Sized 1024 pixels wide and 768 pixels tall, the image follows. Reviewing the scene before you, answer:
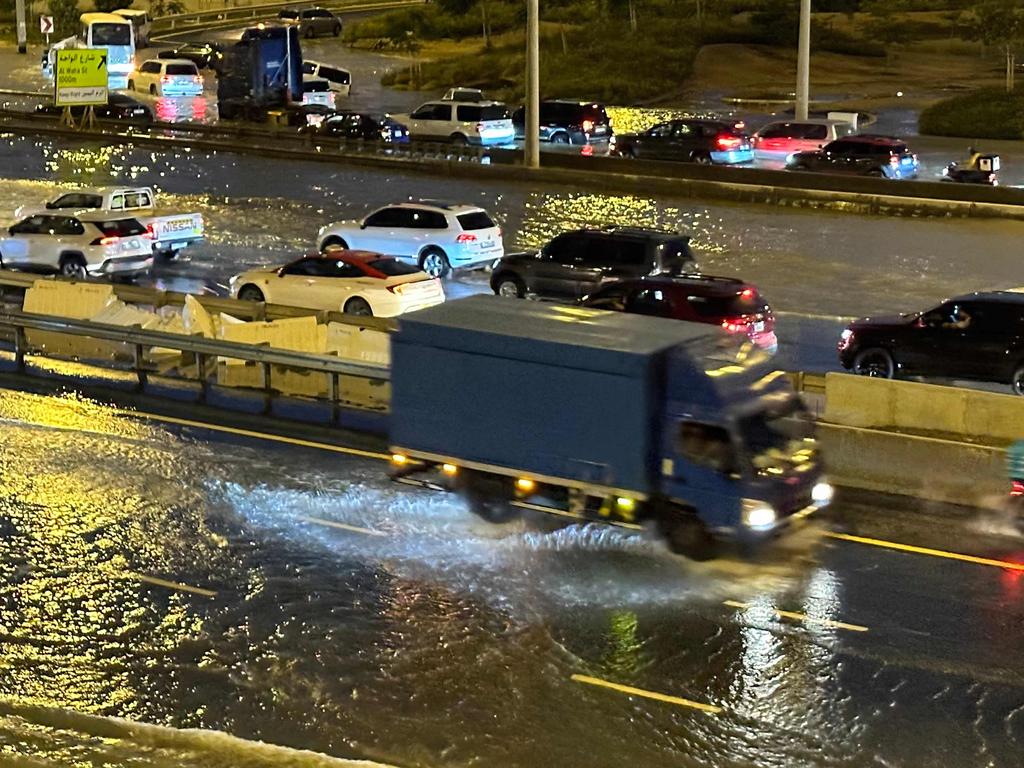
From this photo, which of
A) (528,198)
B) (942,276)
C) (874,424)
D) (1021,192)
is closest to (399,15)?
(528,198)

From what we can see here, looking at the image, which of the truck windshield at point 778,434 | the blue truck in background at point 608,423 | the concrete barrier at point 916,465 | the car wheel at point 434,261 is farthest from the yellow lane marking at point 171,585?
the car wheel at point 434,261

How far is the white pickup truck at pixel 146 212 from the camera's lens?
102 feet

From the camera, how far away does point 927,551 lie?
1466 cm

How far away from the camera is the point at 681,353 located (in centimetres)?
1364

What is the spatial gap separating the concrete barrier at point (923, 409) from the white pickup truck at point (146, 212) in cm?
1728

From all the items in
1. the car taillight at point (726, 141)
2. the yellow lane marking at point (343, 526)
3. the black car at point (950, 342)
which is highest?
the car taillight at point (726, 141)

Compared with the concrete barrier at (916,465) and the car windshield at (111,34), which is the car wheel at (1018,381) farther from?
the car windshield at (111,34)

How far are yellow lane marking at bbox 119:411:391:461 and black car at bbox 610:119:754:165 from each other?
1071 inches

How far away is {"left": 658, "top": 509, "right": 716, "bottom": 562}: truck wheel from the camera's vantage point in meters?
13.7

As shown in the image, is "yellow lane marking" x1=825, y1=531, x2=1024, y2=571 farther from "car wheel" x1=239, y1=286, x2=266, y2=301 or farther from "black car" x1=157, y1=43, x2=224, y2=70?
"black car" x1=157, y1=43, x2=224, y2=70

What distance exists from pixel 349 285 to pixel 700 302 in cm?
605

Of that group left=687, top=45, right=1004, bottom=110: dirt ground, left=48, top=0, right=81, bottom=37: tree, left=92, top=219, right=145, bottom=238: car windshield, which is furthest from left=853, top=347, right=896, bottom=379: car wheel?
Result: left=48, top=0, right=81, bottom=37: tree

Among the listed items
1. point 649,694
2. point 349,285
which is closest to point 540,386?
point 649,694

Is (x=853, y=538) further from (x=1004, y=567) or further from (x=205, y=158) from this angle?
(x=205, y=158)
